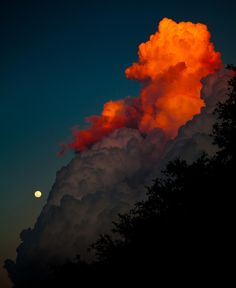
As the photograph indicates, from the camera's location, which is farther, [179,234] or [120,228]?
[120,228]

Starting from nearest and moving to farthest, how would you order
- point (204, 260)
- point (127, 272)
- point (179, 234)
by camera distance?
point (204, 260) < point (179, 234) < point (127, 272)

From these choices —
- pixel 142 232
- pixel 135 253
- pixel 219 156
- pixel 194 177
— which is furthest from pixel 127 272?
pixel 219 156

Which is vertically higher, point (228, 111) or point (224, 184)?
point (228, 111)

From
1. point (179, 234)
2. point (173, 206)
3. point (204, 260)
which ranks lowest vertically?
point (204, 260)

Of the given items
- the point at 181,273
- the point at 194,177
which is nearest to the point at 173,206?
the point at 194,177

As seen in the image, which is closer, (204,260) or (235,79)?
(204,260)

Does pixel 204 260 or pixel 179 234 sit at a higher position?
pixel 179 234

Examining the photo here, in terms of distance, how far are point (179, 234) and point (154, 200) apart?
598 cm

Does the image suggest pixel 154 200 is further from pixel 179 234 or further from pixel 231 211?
pixel 231 211

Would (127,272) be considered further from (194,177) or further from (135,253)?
(194,177)

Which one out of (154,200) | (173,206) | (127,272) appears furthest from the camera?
(154,200)

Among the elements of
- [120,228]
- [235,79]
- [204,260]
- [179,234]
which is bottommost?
[204,260]

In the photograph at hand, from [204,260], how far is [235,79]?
12986mm

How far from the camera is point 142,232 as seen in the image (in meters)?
25.2
